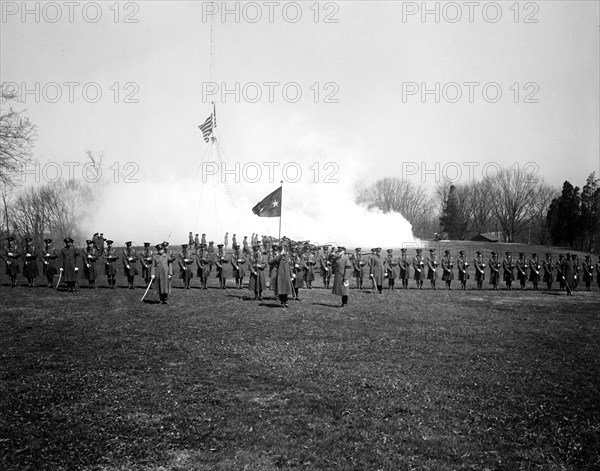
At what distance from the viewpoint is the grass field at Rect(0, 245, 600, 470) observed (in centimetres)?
540

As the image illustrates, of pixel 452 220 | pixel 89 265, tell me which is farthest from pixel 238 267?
pixel 452 220

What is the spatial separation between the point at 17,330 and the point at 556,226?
233 feet

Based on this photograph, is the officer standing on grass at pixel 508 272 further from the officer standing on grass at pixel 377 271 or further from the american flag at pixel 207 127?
the american flag at pixel 207 127

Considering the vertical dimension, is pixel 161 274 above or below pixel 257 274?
above

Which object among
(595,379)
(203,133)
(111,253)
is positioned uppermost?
(203,133)

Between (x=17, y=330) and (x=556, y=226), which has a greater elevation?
(x=556, y=226)

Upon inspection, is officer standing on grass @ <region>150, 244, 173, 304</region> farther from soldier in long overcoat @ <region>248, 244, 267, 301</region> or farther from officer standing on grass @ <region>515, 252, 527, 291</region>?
officer standing on grass @ <region>515, 252, 527, 291</region>

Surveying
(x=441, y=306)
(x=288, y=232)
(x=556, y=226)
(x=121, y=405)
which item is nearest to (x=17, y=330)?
(x=121, y=405)

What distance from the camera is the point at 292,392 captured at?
7.50 metres

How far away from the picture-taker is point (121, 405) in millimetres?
6734

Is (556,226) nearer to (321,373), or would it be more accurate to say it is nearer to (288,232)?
(288,232)

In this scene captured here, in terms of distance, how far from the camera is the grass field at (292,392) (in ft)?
17.7

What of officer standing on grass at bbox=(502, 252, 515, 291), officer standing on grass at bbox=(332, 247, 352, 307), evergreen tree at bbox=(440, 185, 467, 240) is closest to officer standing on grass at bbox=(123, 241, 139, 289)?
officer standing on grass at bbox=(332, 247, 352, 307)

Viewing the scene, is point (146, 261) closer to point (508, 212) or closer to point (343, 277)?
point (343, 277)
